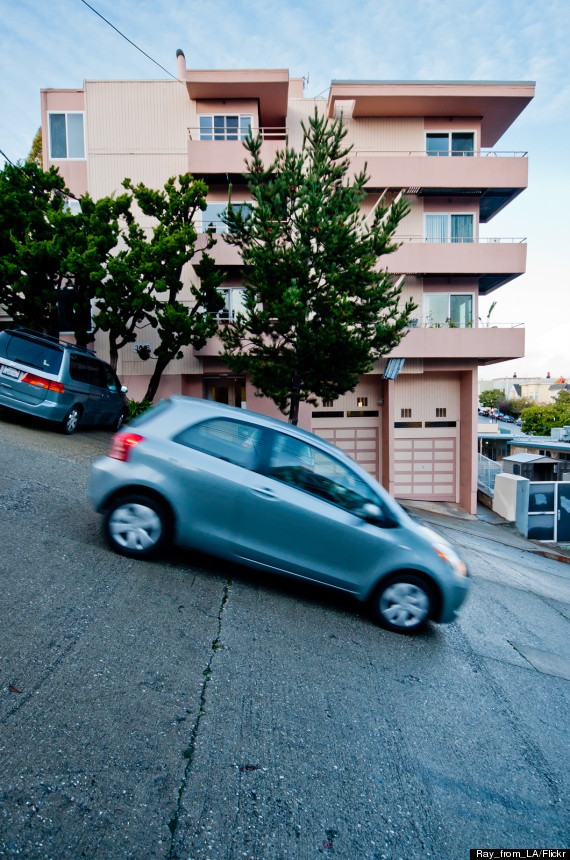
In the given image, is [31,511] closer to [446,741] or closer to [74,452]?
[74,452]

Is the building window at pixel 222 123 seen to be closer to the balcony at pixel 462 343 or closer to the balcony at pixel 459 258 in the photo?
the balcony at pixel 459 258

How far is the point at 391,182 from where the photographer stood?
1675cm

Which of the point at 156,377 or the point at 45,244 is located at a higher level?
the point at 45,244

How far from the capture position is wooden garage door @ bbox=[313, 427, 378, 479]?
18.6 meters

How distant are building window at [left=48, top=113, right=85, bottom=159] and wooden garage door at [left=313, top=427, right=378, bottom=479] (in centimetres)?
1342

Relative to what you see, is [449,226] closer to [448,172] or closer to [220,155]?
[448,172]

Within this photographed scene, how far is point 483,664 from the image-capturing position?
4.48 meters

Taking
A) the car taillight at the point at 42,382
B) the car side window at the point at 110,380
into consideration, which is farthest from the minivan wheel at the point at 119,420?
the car taillight at the point at 42,382

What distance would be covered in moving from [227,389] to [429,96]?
12.3m

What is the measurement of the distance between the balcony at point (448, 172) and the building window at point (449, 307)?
3598 mm

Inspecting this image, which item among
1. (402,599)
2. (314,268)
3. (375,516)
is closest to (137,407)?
(314,268)

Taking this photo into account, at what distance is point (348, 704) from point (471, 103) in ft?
65.8

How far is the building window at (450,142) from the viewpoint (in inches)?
706

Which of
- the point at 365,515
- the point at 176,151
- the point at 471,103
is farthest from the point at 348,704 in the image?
the point at 471,103
